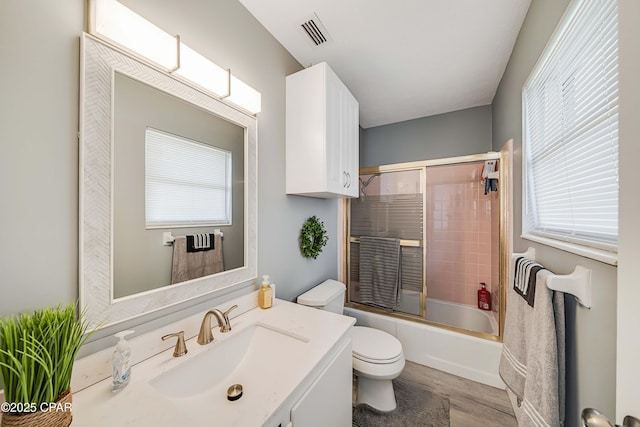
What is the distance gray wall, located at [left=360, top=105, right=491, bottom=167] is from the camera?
242 centimetres

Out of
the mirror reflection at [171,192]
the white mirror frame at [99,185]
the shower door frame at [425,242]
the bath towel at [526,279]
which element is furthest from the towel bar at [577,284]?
the white mirror frame at [99,185]

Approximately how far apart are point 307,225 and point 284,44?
50.5 inches

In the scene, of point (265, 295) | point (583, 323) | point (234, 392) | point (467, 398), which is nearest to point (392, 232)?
point (467, 398)

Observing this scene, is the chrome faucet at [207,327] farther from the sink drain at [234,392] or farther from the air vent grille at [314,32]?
the air vent grille at [314,32]

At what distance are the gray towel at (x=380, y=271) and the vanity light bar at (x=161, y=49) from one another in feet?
5.76

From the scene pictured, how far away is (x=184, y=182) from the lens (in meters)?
1.02

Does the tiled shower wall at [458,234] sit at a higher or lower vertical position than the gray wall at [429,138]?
lower

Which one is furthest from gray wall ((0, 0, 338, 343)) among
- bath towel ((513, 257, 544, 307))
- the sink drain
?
bath towel ((513, 257, 544, 307))

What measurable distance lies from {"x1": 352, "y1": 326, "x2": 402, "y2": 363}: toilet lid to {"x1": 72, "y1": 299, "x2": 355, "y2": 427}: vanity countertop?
0.53 metres

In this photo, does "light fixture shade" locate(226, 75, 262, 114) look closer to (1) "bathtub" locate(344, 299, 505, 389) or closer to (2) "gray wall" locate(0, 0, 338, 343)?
(2) "gray wall" locate(0, 0, 338, 343)

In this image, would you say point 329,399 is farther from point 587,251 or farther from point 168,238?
point 587,251

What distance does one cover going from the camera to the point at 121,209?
0.81 meters

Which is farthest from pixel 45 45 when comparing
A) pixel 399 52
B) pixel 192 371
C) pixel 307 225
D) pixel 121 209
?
pixel 399 52

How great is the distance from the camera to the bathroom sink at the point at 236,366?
32.2 inches
